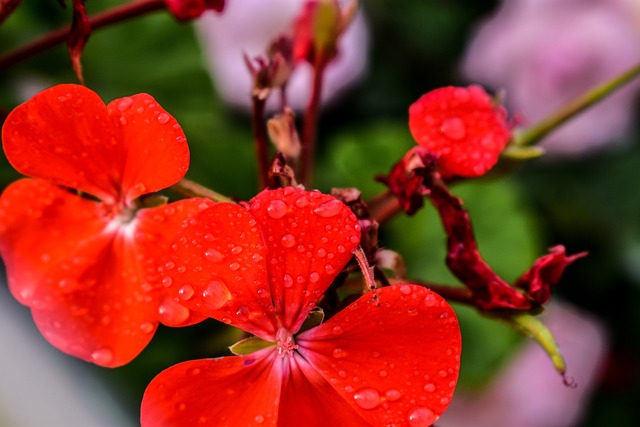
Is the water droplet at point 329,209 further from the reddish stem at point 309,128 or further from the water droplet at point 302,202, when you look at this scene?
the reddish stem at point 309,128

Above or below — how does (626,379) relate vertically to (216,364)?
below

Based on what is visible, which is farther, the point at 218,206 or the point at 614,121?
the point at 614,121

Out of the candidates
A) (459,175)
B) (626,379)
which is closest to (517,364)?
(626,379)

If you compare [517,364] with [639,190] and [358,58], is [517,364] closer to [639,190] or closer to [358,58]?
[639,190]

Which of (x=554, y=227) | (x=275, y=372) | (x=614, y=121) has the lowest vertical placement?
(x=554, y=227)

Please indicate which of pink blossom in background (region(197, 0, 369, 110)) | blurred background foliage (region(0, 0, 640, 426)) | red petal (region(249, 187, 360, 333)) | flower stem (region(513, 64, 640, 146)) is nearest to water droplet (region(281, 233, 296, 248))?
red petal (region(249, 187, 360, 333))

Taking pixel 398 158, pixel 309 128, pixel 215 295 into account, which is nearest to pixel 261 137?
pixel 309 128

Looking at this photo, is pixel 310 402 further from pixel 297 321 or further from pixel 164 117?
pixel 164 117
